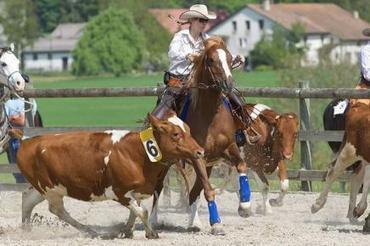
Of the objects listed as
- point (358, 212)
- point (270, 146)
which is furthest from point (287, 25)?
point (358, 212)

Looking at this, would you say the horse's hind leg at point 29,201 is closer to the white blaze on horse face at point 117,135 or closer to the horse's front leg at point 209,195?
the white blaze on horse face at point 117,135

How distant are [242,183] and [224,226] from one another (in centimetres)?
104

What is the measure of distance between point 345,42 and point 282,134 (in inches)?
4544

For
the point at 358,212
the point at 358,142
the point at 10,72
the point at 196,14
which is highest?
the point at 196,14

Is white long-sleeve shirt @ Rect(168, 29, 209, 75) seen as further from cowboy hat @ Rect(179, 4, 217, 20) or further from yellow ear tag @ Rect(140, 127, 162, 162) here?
yellow ear tag @ Rect(140, 127, 162, 162)

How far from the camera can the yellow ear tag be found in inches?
402

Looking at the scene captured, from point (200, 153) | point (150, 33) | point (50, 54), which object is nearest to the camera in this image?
point (200, 153)

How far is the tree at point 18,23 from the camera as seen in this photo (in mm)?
124562

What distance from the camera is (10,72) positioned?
464 inches

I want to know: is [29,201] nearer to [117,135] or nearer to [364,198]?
[117,135]

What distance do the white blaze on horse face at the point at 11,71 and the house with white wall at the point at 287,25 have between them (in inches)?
4531

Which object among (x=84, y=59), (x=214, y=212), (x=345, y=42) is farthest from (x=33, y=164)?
(x=345, y=42)

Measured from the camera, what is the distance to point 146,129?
10.6 metres

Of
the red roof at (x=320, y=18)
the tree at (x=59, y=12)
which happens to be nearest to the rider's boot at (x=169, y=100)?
the red roof at (x=320, y=18)
